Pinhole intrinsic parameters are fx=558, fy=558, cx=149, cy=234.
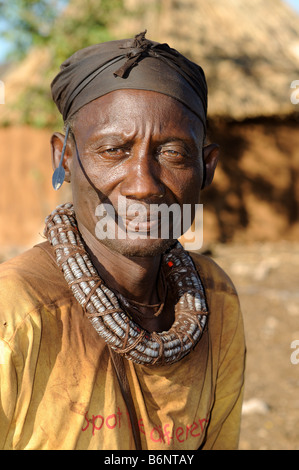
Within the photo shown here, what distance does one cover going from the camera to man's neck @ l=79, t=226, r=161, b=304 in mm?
2086

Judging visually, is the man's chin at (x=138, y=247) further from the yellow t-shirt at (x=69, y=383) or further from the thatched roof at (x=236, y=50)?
the thatched roof at (x=236, y=50)

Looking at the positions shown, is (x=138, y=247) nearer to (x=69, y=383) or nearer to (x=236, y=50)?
(x=69, y=383)

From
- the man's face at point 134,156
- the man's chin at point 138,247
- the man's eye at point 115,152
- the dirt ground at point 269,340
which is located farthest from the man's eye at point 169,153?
the dirt ground at point 269,340

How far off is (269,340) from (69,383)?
4.64 metres

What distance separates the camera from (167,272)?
94.2 inches

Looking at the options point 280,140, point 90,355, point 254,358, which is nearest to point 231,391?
point 90,355

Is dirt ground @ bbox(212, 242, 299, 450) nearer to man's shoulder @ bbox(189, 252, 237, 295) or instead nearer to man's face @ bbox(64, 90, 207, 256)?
man's shoulder @ bbox(189, 252, 237, 295)

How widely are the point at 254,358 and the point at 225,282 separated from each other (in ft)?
11.4

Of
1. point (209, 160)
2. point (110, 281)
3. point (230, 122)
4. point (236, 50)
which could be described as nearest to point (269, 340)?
point (209, 160)

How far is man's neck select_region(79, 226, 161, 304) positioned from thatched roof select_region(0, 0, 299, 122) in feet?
26.4

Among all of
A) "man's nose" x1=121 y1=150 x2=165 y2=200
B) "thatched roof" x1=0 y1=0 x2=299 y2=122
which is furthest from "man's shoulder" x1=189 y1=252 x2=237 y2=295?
"thatched roof" x1=0 y1=0 x2=299 y2=122

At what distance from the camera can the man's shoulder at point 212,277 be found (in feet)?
8.05

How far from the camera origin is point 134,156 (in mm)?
1886

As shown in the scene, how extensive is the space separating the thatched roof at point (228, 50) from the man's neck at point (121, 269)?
8045 millimetres
